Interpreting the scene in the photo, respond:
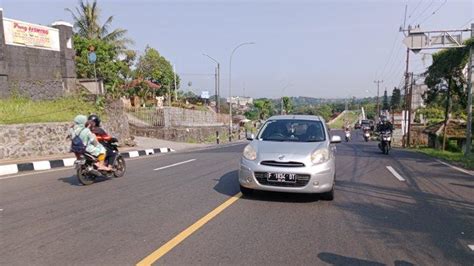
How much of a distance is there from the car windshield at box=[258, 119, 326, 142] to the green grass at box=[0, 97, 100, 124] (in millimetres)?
11496

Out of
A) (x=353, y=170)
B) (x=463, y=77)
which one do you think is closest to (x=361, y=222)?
(x=353, y=170)

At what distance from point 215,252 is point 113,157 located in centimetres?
642

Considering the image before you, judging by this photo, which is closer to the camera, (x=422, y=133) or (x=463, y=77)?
(x=463, y=77)

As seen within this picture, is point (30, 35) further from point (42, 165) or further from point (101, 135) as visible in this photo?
point (101, 135)

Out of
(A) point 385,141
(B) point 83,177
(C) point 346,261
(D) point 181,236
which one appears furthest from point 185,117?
(C) point 346,261

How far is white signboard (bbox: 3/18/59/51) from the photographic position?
21500 mm

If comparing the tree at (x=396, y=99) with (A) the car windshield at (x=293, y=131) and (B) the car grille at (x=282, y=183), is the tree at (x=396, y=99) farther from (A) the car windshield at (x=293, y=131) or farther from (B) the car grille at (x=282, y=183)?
(B) the car grille at (x=282, y=183)

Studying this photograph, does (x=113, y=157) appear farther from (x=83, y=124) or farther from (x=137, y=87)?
(x=137, y=87)

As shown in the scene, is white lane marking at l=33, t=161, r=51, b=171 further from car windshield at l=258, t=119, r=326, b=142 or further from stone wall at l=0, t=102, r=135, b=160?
car windshield at l=258, t=119, r=326, b=142

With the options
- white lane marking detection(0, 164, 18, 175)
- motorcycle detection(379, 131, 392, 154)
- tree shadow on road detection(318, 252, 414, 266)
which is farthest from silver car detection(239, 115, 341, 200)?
motorcycle detection(379, 131, 392, 154)

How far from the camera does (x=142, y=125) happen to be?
108 feet

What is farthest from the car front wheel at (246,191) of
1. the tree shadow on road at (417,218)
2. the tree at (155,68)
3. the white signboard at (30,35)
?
the tree at (155,68)

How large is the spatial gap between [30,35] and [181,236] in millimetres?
20867

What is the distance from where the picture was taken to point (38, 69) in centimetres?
2336
